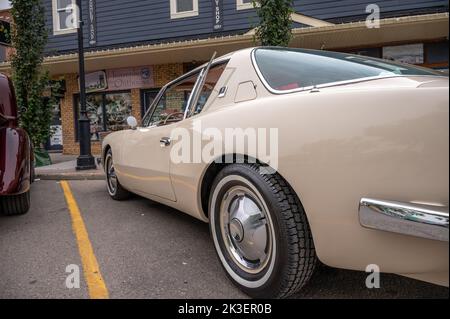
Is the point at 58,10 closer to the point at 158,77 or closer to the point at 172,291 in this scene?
the point at 158,77

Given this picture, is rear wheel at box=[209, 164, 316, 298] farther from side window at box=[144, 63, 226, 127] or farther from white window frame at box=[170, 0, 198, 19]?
white window frame at box=[170, 0, 198, 19]

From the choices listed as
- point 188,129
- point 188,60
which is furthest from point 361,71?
point 188,60

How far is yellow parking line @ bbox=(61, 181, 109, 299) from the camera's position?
2223 mm

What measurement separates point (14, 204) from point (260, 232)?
3257mm

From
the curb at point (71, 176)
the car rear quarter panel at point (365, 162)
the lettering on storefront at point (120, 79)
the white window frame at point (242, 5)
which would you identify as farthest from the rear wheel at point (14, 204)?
the white window frame at point (242, 5)

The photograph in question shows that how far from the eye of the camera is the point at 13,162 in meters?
3.70

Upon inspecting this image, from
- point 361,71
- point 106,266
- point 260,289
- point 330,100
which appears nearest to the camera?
point 330,100

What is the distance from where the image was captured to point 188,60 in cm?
1131

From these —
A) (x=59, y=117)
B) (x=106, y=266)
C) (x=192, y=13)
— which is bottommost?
(x=106, y=266)

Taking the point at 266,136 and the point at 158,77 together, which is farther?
the point at 158,77

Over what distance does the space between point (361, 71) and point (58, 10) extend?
13622 mm

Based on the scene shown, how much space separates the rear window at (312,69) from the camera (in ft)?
6.93

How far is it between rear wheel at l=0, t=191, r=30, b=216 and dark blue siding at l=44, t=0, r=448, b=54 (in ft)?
25.6

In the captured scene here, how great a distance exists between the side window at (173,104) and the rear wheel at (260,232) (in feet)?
3.42
